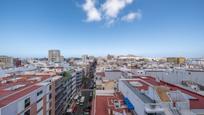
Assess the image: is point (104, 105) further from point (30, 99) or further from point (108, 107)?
point (30, 99)

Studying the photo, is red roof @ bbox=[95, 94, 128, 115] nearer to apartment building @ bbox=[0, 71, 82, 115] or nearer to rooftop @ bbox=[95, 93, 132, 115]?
rooftop @ bbox=[95, 93, 132, 115]

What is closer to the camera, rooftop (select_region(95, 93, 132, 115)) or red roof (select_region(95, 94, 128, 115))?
rooftop (select_region(95, 93, 132, 115))

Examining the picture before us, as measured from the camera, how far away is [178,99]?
17562mm

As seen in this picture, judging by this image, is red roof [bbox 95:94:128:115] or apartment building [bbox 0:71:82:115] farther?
red roof [bbox 95:94:128:115]

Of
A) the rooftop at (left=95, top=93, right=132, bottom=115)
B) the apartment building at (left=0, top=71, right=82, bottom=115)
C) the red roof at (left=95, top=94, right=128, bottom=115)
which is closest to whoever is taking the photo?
the apartment building at (left=0, top=71, right=82, bottom=115)

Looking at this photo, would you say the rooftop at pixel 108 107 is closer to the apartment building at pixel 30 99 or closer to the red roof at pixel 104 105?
the red roof at pixel 104 105

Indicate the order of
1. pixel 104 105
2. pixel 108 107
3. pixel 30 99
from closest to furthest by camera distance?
pixel 30 99
pixel 108 107
pixel 104 105

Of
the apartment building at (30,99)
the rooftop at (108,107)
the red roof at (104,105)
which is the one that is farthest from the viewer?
the red roof at (104,105)

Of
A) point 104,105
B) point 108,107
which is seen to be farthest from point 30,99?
point 108,107

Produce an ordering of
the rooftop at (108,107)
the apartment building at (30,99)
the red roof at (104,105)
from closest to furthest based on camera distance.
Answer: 1. the apartment building at (30,99)
2. the rooftop at (108,107)
3. the red roof at (104,105)

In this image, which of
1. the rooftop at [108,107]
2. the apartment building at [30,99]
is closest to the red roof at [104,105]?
the rooftop at [108,107]

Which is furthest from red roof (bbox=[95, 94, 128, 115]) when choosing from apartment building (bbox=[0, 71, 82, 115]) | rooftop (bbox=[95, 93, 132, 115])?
apartment building (bbox=[0, 71, 82, 115])

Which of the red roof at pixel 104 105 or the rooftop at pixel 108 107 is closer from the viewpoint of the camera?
the rooftop at pixel 108 107

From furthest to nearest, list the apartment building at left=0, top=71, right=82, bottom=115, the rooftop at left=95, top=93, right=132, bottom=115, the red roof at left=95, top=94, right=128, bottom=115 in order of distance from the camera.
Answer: the red roof at left=95, top=94, right=128, bottom=115, the rooftop at left=95, top=93, right=132, bottom=115, the apartment building at left=0, top=71, right=82, bottom=115
